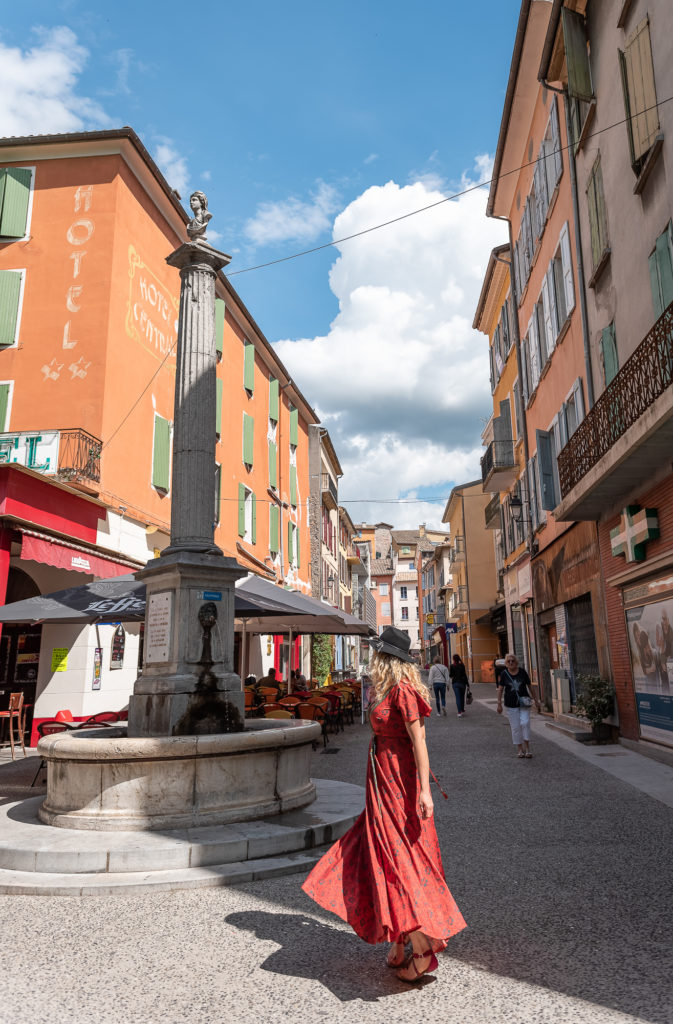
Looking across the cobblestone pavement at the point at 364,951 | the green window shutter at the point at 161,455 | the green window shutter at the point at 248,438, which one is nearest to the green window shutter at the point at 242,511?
the green window shutter at the point at 248,438

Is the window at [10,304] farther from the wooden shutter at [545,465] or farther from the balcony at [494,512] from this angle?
the balcony at [494,512]

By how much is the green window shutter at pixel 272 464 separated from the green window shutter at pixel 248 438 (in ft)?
8.91

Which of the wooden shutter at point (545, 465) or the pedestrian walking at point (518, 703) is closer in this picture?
the pedestrian walking at point (518, 703)

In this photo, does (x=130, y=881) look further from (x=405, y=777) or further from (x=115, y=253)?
(x=115, y=253)

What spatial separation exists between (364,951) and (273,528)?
24.4 meters

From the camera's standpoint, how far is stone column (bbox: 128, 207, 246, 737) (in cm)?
707

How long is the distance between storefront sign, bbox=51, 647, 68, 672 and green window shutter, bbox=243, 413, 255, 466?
11.4m

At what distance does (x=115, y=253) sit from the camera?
624 inches

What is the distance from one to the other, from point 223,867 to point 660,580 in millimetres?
7604

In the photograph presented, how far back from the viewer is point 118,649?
51.1 feet

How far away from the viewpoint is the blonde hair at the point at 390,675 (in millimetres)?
3744

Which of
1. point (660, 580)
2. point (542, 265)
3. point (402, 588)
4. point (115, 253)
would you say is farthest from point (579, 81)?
point (402, 588)

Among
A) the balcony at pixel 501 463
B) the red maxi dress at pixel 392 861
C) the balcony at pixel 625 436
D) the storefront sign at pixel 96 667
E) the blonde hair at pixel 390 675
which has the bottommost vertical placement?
the red maxi dress at pixel 392 861

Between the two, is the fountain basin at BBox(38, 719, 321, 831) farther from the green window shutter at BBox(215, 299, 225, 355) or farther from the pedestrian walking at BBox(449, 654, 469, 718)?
the green window shutter at BBox(215, 299, 225, 355)
